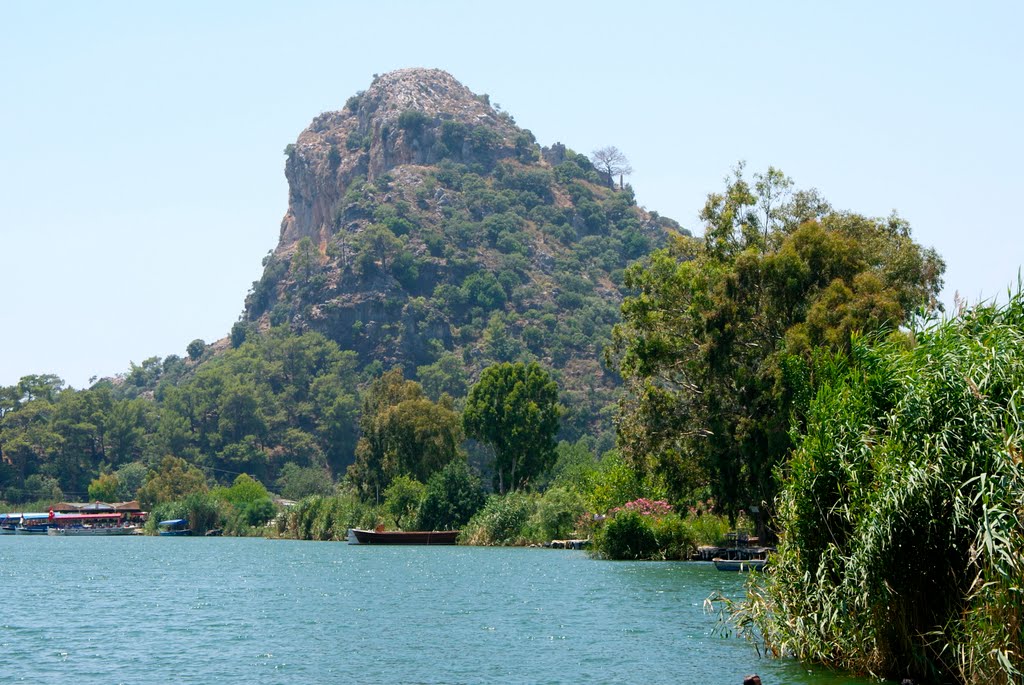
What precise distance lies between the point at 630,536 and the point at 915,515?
45.8 metres

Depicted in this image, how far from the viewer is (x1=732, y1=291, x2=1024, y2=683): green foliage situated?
19.0 metres

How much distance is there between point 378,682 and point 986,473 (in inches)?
507

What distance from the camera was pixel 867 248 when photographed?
58.4m

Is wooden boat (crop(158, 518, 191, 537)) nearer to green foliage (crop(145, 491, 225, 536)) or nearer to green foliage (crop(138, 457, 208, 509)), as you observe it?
green foliage (crop(145, 491, 225, 536))

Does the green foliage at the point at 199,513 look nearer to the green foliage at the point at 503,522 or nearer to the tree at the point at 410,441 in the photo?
the tree at the point at 410,441

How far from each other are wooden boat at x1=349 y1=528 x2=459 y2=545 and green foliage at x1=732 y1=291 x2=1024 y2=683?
7086 cm

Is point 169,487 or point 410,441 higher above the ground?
point 410,441

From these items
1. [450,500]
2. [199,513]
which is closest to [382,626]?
[450,500]

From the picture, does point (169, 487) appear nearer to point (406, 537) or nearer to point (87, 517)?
point (87, 517)

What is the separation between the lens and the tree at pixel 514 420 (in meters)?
100

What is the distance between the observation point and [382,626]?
3647 centimetres

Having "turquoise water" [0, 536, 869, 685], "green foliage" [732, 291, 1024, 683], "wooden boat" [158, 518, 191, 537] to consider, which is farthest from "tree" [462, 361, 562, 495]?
"green foliage" [732, 291, 1024, 683]

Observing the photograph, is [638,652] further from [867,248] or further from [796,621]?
[867,248]

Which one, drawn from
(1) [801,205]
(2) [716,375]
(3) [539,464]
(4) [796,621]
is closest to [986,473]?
(4) [796,621]
